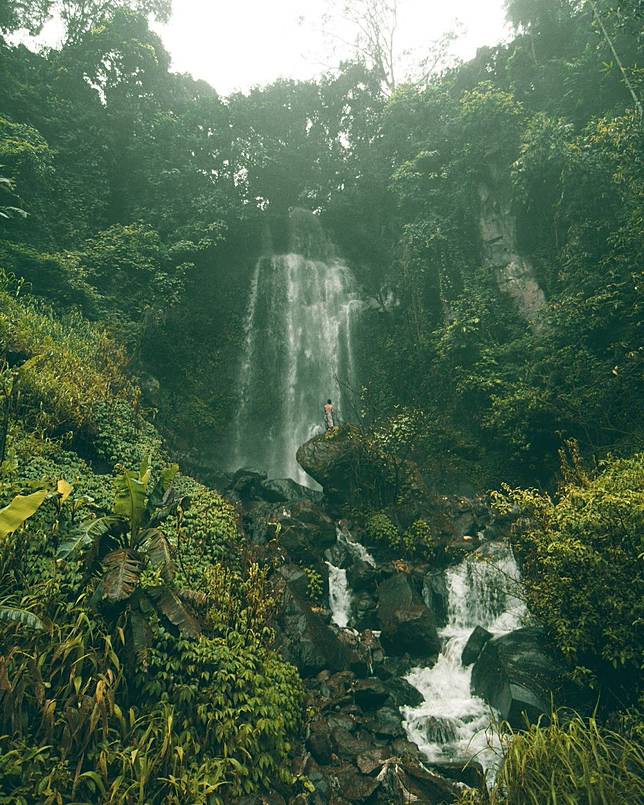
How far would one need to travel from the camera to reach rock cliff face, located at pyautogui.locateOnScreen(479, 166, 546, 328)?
14.5m

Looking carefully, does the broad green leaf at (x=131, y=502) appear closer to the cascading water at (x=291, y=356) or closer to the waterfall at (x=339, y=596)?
the waterfall at (x=339, y=596)

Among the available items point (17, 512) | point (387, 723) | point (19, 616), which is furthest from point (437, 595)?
point (17, 512)

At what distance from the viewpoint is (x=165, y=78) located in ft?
68.8

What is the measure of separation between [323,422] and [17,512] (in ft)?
42.1

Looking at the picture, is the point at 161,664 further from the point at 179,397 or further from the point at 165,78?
the point at 165,78

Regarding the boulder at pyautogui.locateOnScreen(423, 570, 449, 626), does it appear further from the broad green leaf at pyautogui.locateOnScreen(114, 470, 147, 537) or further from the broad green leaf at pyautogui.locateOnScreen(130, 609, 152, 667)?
the broad green leaf at pyautogui.locateOnScreen(114, 470, 147, 537)

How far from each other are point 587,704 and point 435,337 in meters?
12.3

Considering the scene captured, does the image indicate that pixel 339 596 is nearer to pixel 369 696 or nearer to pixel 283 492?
pixel 369 696

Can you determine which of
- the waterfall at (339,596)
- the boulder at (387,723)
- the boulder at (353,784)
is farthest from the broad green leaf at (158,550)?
the waterfall at (339,596)

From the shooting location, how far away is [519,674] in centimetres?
562

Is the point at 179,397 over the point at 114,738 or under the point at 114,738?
over

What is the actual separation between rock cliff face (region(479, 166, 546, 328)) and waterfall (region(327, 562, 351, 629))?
10077 millimetres

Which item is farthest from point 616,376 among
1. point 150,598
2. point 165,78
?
point 165,78

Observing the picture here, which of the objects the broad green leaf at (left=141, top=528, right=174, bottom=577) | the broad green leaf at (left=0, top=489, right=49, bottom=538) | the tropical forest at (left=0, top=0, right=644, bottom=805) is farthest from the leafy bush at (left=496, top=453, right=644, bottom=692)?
the broad green leaf at (left=0, top=489, right=49, bottom=538)
